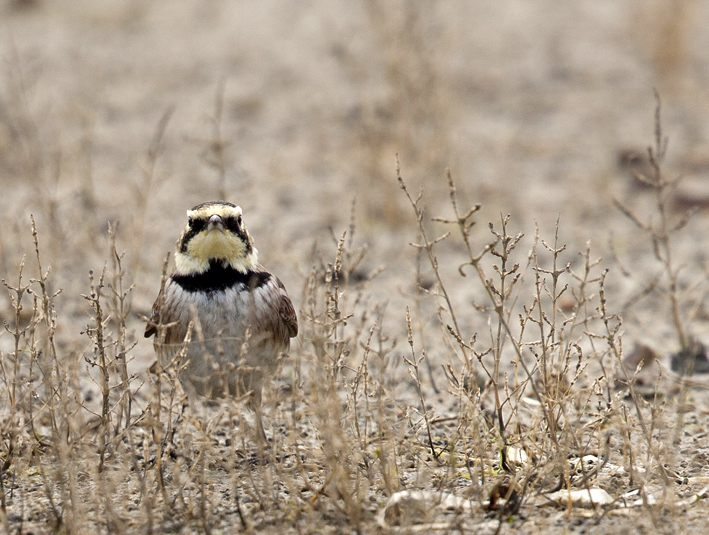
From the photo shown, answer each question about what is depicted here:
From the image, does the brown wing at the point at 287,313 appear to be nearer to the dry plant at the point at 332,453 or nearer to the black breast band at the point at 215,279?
the black breast band at the point at 215,279

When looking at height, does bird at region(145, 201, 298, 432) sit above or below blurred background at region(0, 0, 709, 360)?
below

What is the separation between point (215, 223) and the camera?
4426mm

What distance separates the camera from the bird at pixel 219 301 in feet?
14.3

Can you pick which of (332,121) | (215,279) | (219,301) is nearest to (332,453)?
(219,301)

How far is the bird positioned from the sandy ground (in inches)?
21.2

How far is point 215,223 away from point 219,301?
0.36 metres

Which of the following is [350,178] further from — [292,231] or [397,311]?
[397,311]

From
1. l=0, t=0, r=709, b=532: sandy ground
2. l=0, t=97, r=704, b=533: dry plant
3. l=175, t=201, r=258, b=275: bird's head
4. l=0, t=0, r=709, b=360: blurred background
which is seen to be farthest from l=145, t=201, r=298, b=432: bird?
l=0, t=0, r=709, b=360: blurred background

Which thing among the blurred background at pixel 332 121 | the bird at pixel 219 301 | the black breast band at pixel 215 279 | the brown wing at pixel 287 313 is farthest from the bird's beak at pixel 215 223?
the blurred background at pixel 332 121

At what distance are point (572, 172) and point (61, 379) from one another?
646 centimetres

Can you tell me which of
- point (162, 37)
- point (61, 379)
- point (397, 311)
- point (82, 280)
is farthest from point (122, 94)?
point (61, 379)

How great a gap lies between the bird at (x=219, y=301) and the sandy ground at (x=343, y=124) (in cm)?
54

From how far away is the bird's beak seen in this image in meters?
4.42

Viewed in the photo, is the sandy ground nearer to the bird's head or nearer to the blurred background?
the blurred background
